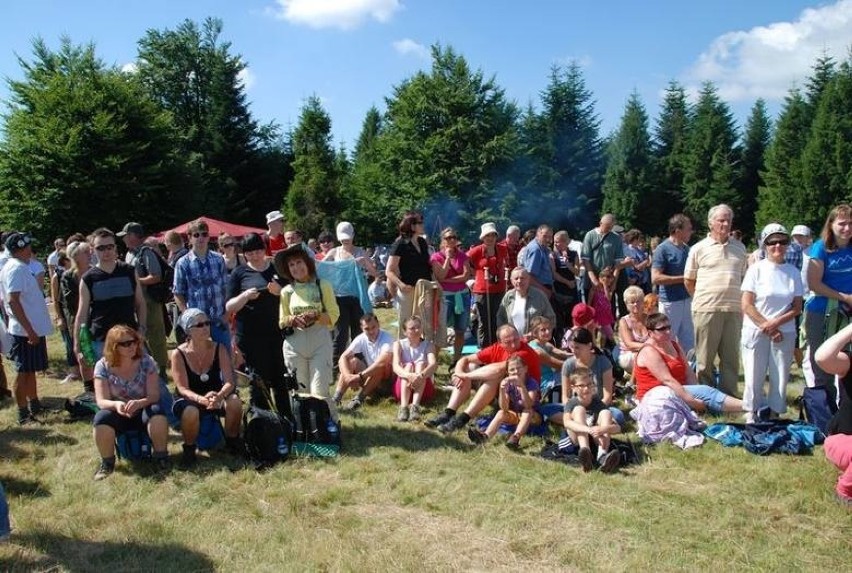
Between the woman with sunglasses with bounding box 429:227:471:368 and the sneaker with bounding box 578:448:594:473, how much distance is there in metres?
3.27

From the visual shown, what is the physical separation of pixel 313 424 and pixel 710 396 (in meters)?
3.42

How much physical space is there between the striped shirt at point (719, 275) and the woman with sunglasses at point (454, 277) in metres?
2.71

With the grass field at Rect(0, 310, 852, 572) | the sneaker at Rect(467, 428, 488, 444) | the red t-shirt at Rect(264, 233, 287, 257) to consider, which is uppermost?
the red t-shirt at Rect(264, 233, 287, 257)

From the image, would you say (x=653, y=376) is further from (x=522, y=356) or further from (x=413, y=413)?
(x=413, y=413)

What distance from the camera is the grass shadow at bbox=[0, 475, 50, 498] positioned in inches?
170

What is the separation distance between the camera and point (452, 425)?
18.2 feet

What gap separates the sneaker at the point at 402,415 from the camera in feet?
19.5

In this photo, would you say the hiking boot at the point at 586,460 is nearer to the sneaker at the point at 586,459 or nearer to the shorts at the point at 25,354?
the sneaker at the point at 586,459

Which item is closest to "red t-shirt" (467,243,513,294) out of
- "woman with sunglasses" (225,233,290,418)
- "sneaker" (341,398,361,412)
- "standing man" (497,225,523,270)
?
"standing man" (497,225,523,270)

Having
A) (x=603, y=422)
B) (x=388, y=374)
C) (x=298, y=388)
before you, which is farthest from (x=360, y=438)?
(x=603, y=422)

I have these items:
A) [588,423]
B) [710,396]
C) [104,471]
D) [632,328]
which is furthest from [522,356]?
[104,471]

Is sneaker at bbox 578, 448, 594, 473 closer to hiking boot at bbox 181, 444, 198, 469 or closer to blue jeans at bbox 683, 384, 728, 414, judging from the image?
blue jeans at bbox 683, 384, 728, 414

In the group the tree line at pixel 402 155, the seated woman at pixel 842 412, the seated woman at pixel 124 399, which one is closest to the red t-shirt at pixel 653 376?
the seated woman at pixel 842 412

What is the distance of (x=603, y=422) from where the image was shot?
4691 millimetres
